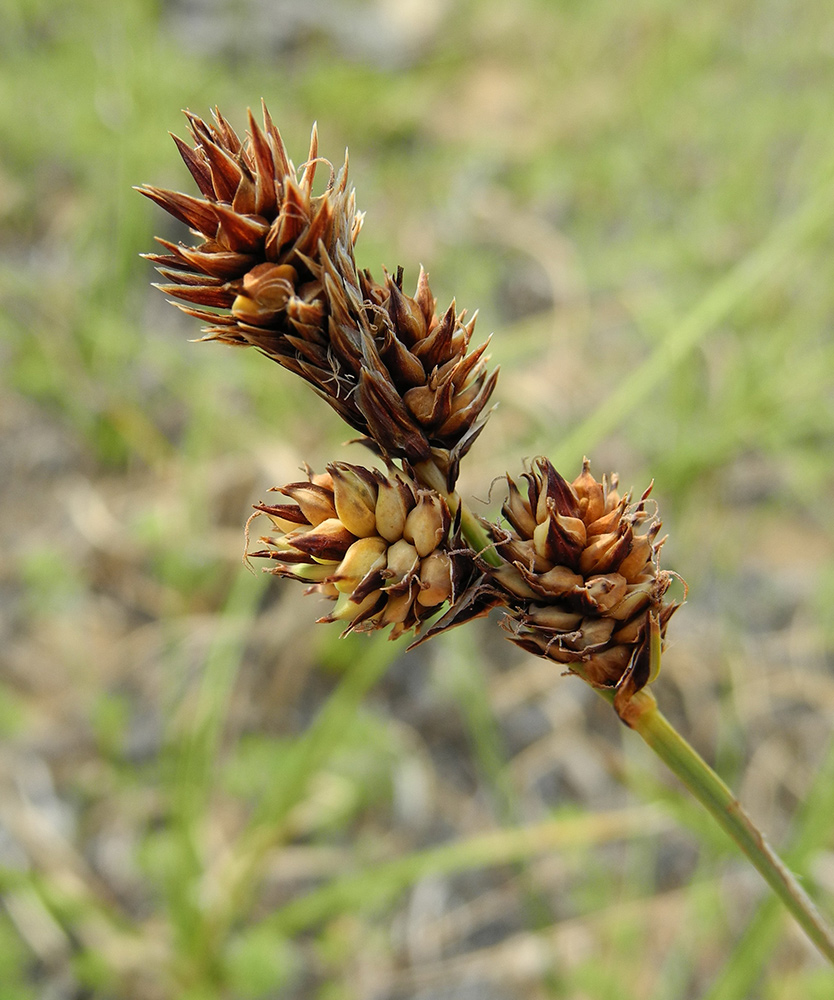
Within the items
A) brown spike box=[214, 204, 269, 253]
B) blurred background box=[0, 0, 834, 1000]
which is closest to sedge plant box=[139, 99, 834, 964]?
brown spike box=[214, 204, 269, 253]

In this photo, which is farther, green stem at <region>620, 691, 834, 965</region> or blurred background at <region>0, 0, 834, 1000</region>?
blurred background at <region>0, 0, 834, 1000</region>

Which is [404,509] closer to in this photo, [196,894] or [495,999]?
[196,894]

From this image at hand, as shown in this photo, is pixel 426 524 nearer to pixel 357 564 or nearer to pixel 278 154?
pixel 357 564

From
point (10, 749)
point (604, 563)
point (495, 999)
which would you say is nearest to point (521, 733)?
point (495, 999)

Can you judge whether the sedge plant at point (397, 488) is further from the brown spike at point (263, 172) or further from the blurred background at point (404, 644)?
the blurred background at point (404, 644)

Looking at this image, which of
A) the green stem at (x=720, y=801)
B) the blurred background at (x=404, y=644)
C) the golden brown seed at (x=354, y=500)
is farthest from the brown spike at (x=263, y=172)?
the blurred background at (x=404, y=644)

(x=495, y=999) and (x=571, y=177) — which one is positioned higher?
(x=571, y=177)

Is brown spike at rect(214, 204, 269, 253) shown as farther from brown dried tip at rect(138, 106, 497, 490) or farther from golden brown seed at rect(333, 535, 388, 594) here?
golden brown seed at rect(333, 535, 388, 594)
